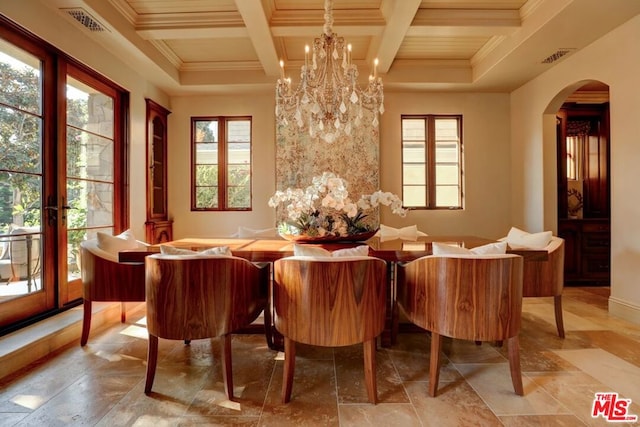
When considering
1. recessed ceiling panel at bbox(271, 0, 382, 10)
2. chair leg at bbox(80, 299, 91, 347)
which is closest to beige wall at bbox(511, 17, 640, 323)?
recessed ceiling panel at bbox(271, 0, 382, 10)

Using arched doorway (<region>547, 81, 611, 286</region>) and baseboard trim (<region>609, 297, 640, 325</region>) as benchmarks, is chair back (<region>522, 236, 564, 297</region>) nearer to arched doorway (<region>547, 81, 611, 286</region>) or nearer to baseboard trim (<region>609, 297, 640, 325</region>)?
baseboard trim (<region>609, 297, 640, 325</region>)

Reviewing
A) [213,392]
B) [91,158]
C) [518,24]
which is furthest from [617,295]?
[91,158]

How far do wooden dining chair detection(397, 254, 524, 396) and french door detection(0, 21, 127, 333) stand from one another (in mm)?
2984

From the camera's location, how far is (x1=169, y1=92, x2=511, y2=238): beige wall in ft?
14.8

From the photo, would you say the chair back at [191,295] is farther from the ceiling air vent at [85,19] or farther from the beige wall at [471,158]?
the beige wall at [471,158]

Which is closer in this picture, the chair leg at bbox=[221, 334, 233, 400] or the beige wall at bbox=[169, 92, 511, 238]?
the chair leg at bbox=[221, 334, 233, 400]

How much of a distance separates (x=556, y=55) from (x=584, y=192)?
1988mm

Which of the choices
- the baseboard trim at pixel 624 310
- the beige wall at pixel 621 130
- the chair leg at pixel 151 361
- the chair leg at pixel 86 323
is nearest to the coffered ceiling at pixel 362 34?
the beige wall at pixel 621 130

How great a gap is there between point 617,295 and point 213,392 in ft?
11.9

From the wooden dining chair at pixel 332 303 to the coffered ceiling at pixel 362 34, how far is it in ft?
7.78

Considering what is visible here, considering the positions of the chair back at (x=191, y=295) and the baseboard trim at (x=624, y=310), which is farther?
the baseboard trim at (x=624, y=310)

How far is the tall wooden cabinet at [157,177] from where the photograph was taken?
13.5 feet

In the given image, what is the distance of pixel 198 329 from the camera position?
1.60 metres

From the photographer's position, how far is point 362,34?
327 cm
